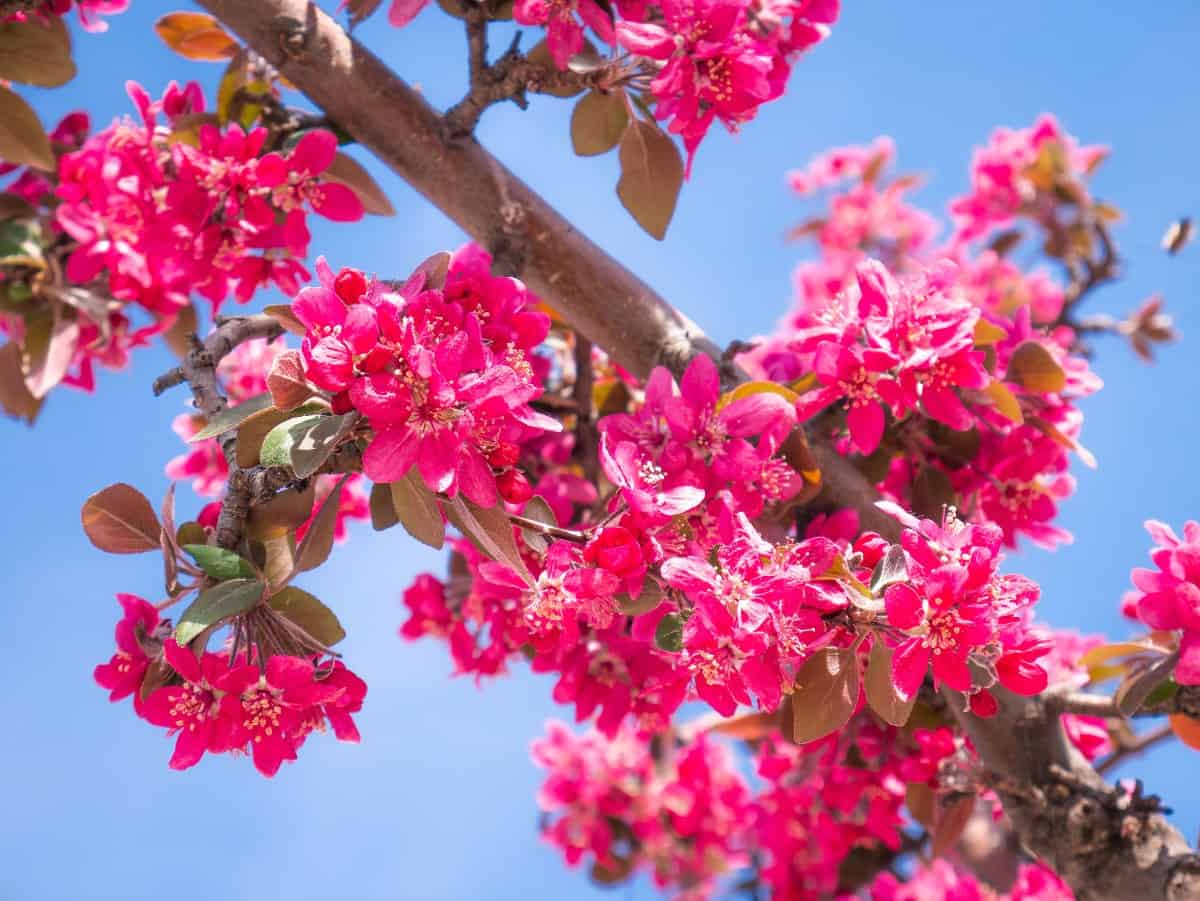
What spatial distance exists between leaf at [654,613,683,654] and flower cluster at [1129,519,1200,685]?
0.86m

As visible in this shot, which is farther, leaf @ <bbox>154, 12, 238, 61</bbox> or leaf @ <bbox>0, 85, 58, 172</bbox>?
leaf @ <bbox>154, 12, 238, 61</bbox>

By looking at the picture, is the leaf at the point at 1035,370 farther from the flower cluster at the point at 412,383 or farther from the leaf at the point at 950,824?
the flower cluster at the point at 412,383

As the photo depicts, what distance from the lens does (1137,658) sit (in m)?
2.15

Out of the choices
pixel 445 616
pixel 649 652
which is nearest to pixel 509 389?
pixel 649 652

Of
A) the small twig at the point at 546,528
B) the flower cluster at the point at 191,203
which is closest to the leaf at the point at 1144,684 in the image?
the small twig at the point at 546,528

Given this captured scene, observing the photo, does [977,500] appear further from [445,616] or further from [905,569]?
[445,616]

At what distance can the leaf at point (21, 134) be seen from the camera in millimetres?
2350

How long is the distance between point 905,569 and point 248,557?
990mm

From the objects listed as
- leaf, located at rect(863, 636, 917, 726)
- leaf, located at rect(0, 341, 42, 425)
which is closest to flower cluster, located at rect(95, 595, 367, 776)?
leaf, located at rect(863, 636, 917, 726)

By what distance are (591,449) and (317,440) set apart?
1.32 metres

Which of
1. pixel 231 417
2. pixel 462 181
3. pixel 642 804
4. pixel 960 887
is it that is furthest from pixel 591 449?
pixel 642 804

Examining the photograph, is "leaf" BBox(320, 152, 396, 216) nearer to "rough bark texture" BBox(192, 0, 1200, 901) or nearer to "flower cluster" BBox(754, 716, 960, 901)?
"rough bark texture" BBox(192, 0, 1200, 901)

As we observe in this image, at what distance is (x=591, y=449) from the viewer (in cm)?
263

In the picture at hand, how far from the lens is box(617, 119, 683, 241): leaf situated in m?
2.21
